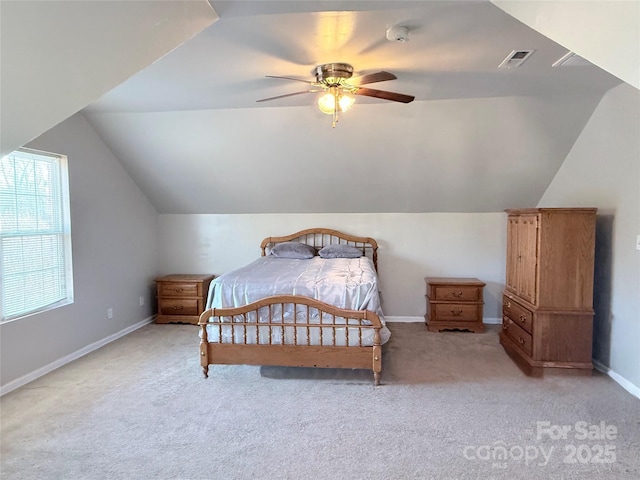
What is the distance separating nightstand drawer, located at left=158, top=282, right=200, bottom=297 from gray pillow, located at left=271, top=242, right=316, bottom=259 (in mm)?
1182

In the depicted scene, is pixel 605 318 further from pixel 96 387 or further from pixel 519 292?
pixel 96 387

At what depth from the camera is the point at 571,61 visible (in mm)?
2719

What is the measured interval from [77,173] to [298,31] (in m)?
2.95

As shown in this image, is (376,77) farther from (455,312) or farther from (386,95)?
(455,312)

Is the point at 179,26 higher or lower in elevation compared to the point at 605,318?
higher

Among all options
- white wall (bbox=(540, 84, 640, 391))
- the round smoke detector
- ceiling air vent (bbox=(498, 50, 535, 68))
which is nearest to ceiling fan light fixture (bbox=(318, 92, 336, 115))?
the round smoke detector

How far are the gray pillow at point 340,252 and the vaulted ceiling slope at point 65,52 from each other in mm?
3537

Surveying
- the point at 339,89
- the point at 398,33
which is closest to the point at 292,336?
the point at 339,89

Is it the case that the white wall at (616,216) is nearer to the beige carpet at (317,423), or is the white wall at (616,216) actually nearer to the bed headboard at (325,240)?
the beige carpet at (317,423)

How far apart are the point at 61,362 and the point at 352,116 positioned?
3816 millimetres

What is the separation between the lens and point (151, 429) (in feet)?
8.39

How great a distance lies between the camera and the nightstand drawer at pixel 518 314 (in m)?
3.61

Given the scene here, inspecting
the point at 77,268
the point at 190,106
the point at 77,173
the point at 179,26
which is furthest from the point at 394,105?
the point at 77,268

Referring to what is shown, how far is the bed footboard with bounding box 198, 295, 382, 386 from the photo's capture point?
316 centimetres
